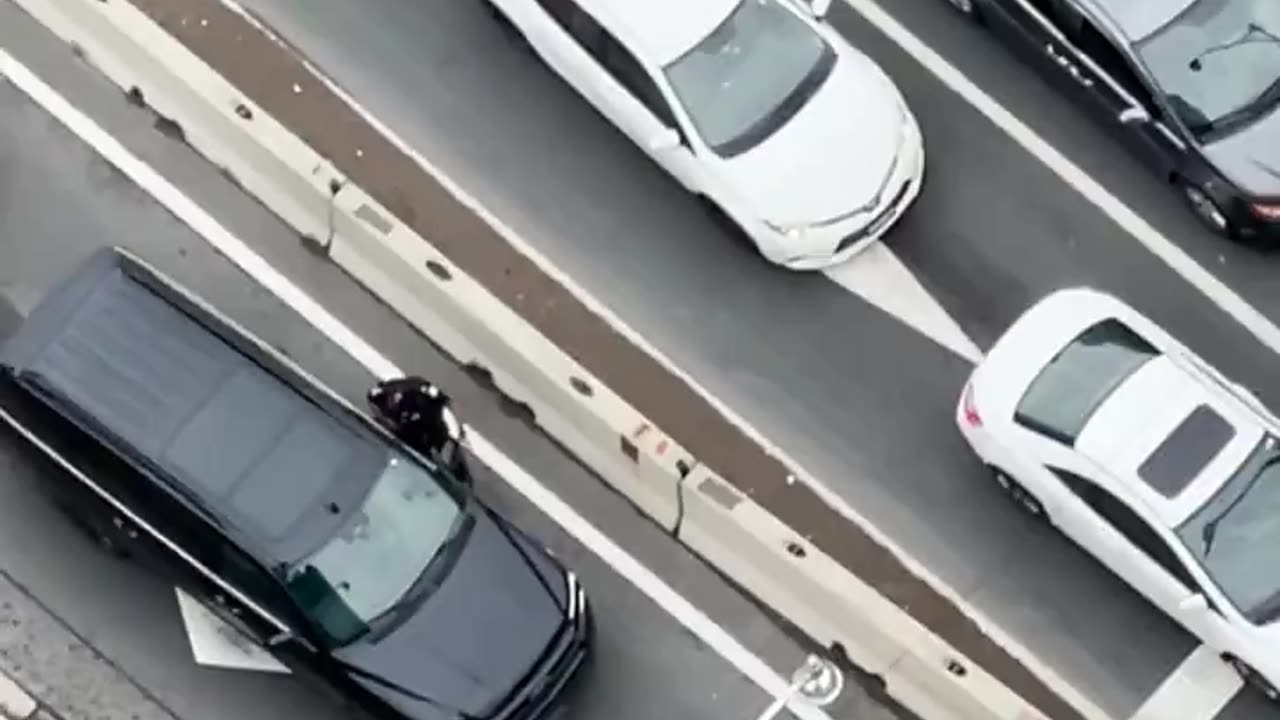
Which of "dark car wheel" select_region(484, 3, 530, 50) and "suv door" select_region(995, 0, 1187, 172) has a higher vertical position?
"suv door" select_region(995, 0, 1187, 172)

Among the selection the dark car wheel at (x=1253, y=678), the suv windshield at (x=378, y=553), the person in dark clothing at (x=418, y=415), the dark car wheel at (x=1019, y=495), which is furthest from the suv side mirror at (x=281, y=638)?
the dark car wheel at (x=1253, y=678)

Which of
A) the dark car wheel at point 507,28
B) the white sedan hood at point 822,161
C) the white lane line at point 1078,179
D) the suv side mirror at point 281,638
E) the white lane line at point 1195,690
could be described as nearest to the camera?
the suv side mirror at point 281,638

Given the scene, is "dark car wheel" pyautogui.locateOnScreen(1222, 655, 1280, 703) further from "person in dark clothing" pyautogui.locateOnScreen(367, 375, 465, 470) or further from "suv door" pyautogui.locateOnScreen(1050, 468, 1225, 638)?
"person in dark clothing" pyautogui.locateOnScreen(367, 375, 465, 470)

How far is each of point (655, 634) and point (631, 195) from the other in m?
3.61

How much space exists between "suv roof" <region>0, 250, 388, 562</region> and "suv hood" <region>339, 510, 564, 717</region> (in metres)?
0.88

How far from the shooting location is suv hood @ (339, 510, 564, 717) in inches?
636

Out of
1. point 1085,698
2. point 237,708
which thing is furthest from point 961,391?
point 237,708

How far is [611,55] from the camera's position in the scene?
18234 millimetres

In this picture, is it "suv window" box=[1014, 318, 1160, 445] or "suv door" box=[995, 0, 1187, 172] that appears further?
"suv door" box=[995, 0, 1187, 172]

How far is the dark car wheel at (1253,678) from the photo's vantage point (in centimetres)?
1709

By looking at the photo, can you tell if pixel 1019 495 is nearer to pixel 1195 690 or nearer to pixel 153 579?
pixel 1195 690

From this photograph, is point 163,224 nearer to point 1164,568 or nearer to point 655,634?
point 655,634

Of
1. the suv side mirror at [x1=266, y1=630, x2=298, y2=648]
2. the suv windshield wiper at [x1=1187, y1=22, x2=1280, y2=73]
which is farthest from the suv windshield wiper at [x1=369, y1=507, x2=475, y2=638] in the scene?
the suv windshield wiper at [x1=1187, y1=22, x2=1280, y2=73]

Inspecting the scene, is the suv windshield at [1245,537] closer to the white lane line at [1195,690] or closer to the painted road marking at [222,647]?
the white lane line at [1195,690]
